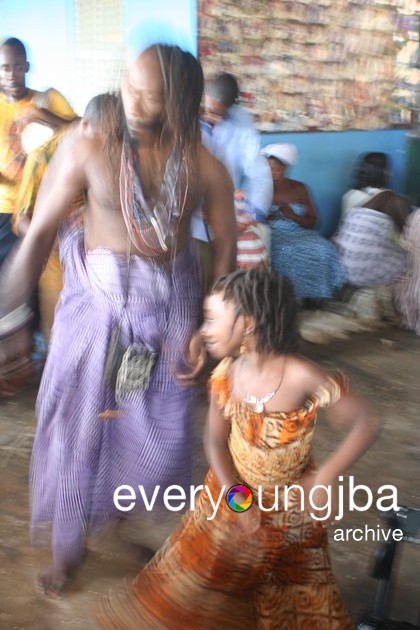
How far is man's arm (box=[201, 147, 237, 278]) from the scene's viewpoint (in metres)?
2.19

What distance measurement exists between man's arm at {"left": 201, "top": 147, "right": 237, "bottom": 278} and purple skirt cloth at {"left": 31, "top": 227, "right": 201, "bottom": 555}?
11 cm

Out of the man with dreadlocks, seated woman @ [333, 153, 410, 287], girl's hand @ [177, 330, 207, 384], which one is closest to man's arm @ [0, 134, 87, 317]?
the man with dreadlocks

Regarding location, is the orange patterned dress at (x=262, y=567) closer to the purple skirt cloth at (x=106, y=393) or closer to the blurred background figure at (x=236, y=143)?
the purple skirt cloth at (x=106, y=393)

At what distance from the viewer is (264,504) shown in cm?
188

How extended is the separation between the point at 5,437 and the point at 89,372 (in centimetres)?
139

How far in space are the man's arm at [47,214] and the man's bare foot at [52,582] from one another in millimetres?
848

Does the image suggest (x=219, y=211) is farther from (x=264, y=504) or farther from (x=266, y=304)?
(x=264, y=504)

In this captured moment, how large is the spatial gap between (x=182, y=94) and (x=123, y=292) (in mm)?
537

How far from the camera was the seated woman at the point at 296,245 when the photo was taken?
5211 millimetres

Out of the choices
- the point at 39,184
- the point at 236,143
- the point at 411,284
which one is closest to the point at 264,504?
the point at 39,184

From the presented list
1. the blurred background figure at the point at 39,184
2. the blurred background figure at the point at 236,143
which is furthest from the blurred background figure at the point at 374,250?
the blurred background figure at the point at 39,184

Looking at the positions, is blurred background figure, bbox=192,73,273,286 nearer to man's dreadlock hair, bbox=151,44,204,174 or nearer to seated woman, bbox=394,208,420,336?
seated woman, bbox=394,208,420,336

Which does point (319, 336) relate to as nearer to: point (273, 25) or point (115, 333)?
point (273, 25)

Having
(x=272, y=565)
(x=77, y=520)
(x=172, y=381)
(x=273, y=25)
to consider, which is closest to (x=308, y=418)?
(x=272, y=565)
